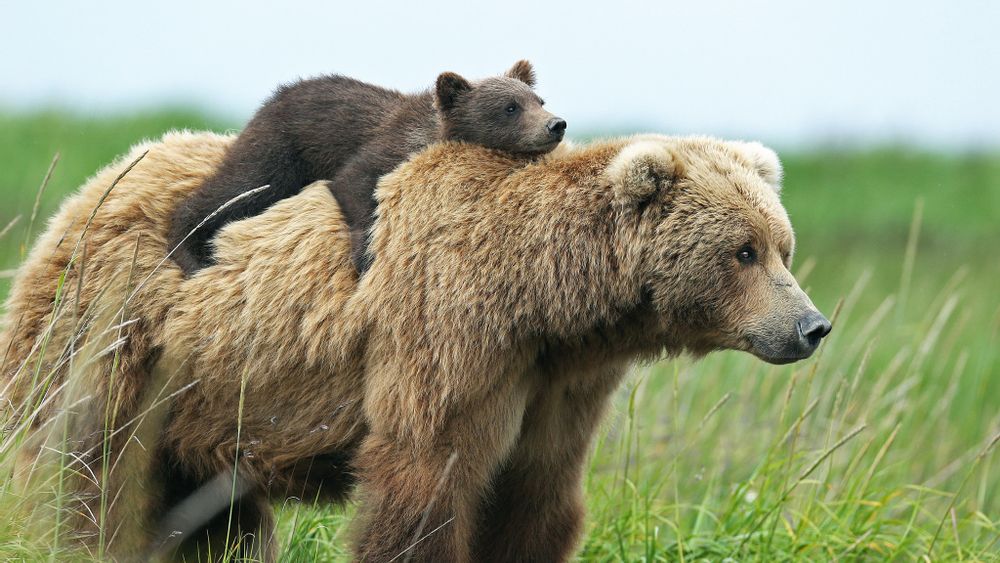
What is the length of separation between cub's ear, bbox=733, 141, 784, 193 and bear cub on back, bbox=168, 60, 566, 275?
75 centimetres

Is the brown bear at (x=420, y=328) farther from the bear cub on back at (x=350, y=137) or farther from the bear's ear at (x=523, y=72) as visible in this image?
the bear's ear at (x=523, y=72)

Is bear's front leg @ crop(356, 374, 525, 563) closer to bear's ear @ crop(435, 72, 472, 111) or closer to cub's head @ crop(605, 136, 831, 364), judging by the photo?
cub's head @ crop(605, 136, 831, 364)

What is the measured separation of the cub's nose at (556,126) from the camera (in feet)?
14.3

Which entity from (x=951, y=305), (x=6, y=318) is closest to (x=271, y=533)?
(x=6, y=318)

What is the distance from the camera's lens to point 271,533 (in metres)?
5.32

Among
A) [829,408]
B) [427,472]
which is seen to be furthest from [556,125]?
[829,408]

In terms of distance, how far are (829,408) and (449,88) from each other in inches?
172

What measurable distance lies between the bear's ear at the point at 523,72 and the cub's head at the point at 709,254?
2.58 feet

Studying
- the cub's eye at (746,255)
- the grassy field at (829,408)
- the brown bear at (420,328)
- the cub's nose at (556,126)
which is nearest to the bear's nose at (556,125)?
the cub's nose at (556,126)

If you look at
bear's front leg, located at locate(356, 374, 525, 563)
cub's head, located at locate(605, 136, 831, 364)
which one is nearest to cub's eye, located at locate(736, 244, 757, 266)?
cub's head, located at locate(605, 136, 831, 364)

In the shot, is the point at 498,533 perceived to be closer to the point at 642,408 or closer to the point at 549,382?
the point at 549,382

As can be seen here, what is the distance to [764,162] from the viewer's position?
181 inches

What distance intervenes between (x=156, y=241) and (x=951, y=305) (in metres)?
3.99

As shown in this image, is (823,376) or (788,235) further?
(823,376)
